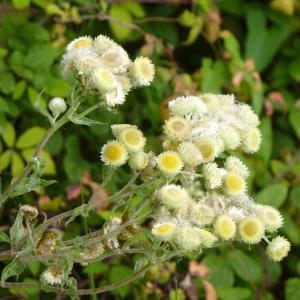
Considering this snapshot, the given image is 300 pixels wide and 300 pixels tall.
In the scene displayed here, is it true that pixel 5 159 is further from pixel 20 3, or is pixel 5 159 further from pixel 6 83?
pixel 20 3

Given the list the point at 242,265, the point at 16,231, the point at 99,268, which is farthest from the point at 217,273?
the point at 16,231

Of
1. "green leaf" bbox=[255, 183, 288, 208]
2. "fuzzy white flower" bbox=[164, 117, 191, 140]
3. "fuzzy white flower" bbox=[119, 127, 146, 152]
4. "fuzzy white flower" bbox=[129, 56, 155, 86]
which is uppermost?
"fuzzy white flower" bbox=[129, 56, 155, 86]

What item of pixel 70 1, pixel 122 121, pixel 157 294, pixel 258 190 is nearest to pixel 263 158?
pixel 258 190

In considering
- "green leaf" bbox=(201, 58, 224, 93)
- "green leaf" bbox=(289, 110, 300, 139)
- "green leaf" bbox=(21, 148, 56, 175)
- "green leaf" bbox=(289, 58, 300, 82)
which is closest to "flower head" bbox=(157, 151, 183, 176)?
"green leaf" bbox=(21, 148, 56, 175)

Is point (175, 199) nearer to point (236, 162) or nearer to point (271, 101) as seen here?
point (236, 162)

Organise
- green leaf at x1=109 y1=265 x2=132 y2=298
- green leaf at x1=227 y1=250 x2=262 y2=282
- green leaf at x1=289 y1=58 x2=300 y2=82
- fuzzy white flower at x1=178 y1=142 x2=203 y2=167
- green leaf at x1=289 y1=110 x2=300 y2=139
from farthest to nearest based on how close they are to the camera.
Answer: green leaf at x1=289 y1=58 x2=300 y2=82 → green leaf at x1=289 y1=110 x2=300 y2=139 → green leaf at x1=227 y1=250 x2=262 y2=282 → green leaf at x1=109 y1=265 x2=132 y2=298 → fuzzy white flower at x1=178 y1=142 x2=203 y2=167

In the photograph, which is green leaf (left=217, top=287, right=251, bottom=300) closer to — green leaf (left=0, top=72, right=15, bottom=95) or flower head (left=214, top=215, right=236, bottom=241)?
flower head (left=214, top=215, right=236, bottom=241)

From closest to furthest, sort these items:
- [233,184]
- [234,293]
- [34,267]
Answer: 1. [233,184]
2. [34,267]
3. [234,293]
